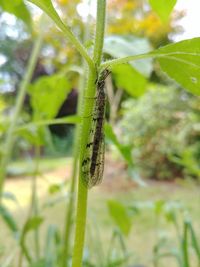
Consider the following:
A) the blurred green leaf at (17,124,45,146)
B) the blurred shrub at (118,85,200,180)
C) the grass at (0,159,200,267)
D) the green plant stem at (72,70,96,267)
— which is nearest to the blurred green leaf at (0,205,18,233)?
the blurred green leaf at (17,124,45,146)

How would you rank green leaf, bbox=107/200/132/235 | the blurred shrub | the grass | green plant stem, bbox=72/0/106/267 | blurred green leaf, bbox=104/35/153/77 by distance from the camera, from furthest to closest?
the blurred shrub, the grass, green leaf, bbox=107/200/132/235, blurred green leaf, bbox=104/35/153/77, green plant stem, bbox=72/0/106/267

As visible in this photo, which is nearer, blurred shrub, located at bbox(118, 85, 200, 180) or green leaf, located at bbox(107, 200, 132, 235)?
green leaf, located at bbox(107, 200, 132, 235)

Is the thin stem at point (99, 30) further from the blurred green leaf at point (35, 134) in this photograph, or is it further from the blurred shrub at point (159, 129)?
the blurred shrub at point (159, 129)

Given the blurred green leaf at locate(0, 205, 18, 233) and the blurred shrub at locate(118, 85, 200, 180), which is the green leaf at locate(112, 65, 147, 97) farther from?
the blurred shrub at locate(118, 85, 200, 180)

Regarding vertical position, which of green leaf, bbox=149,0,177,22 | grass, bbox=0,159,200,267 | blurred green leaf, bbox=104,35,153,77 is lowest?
grass, bbox=0,159,200,267

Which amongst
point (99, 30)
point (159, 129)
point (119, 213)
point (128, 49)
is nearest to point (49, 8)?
point (99, 30)

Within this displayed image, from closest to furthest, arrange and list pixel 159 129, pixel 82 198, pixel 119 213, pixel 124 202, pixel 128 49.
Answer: pixel 82 198 → pixel 128 49 → pixel 119 213 → pixel 124 202 → pixel 159 129

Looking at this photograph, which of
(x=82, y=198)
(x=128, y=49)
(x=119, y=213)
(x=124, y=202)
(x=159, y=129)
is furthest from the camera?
(x=159, y=129)

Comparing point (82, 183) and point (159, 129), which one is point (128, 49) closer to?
point (82, 183)
